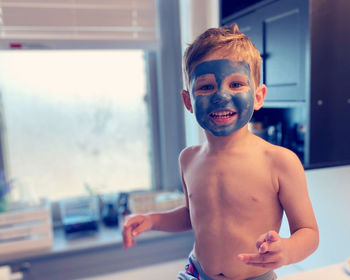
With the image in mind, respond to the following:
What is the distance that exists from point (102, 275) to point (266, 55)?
1.20 metres

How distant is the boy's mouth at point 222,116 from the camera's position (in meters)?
0.58

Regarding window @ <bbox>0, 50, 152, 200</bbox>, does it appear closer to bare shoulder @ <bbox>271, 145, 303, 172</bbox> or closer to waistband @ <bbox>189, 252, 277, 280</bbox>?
waistband @ <bbox>189, 252, 277, 280</bbox>

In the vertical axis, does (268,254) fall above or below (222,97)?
below

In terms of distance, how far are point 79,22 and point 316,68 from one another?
118 centimetres

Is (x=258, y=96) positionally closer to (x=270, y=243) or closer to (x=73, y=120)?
(x=270, y=243)

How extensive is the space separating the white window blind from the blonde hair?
3.76 ft

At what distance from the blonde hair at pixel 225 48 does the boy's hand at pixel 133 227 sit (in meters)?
0.31

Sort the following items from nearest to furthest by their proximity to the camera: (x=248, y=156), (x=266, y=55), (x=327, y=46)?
(x=248, y=156) < (x=327, y=46) < (x=266, y=55)

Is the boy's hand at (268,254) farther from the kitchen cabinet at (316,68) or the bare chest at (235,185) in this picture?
the kitchen cabinet at (316,68)

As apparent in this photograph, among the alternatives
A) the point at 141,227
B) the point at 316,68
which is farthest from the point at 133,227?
the point at 316,68

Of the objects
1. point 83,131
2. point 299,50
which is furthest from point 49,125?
point 299,50

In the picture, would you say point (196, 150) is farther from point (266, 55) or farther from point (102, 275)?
point (102, 275)

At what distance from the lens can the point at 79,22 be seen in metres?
1.62

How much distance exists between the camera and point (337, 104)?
0.88m
